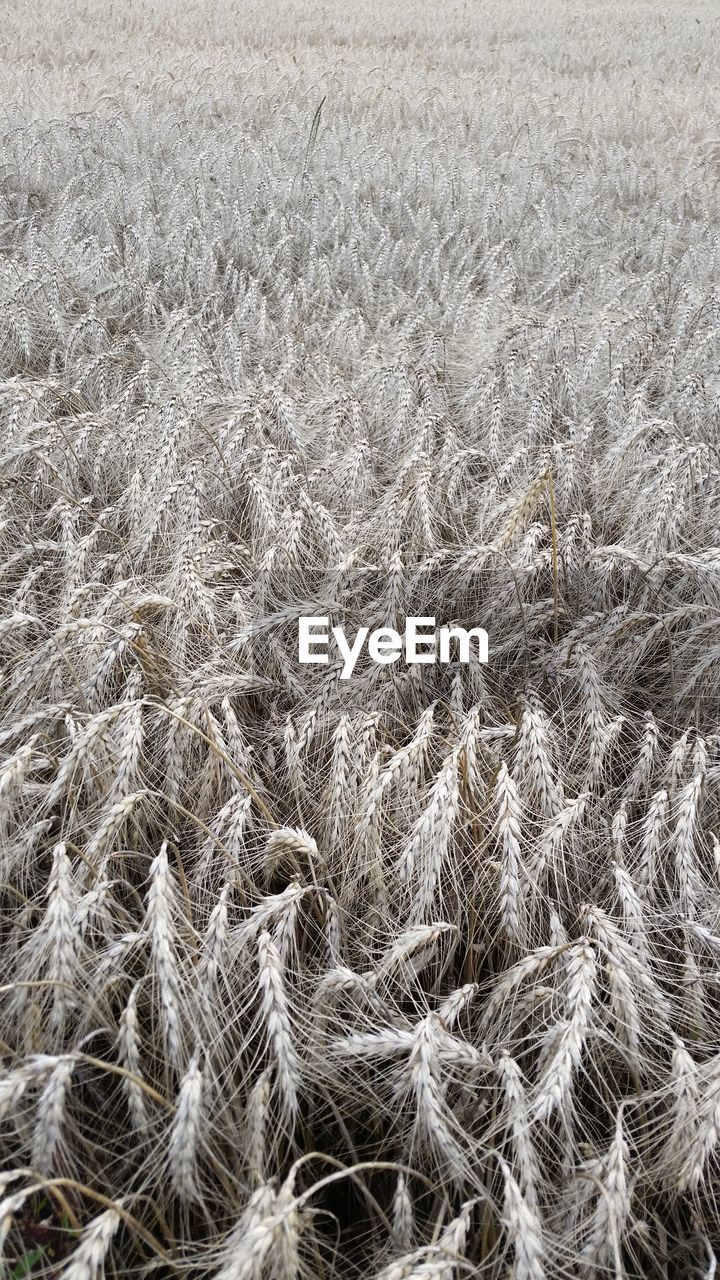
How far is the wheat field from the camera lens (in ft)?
4.14

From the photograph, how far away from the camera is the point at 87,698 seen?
1.88m

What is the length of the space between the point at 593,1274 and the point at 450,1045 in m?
0.33

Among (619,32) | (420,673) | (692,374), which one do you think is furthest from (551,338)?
(619,32)

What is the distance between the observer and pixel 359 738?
1.88m

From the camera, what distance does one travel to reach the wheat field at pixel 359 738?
1.26m
